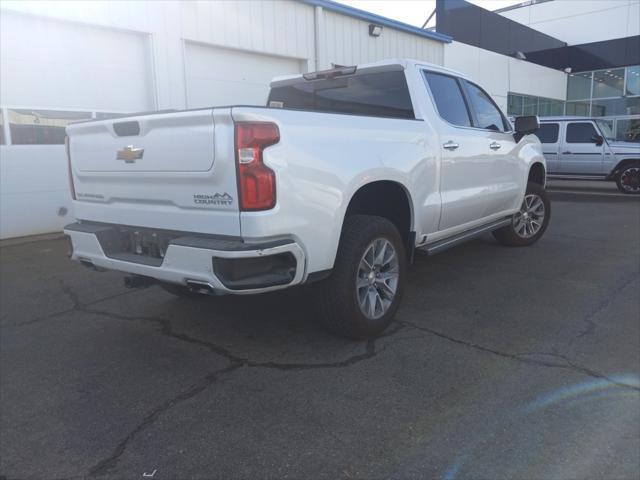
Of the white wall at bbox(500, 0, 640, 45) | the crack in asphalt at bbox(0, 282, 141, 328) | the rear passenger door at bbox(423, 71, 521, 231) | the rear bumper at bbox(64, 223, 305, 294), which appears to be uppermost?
the white wall at bbox(500, 0, 640, 45)

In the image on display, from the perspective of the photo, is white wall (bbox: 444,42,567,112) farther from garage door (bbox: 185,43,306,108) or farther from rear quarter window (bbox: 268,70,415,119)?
rear quarter window (bbox: 268,70,415,119)

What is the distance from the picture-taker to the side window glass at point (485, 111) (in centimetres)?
546

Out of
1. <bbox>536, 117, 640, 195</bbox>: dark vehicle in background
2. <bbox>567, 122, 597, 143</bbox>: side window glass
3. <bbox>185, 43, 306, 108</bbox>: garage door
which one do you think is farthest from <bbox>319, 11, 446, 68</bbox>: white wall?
<bbox>567, 122, 597, 143</bbox>: side window glass

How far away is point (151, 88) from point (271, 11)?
3.08 meters

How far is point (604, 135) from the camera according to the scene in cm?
1361

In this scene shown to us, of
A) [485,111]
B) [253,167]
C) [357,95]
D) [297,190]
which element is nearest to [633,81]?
[485,111]

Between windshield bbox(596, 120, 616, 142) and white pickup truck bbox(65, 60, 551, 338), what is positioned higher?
windshield bbox(596, 120, 616, 142)

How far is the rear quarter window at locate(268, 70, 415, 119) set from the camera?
15.2ft

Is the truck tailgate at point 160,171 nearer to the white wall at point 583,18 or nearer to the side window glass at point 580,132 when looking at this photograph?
the side window glass at point 580,132

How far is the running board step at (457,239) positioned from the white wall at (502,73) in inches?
409

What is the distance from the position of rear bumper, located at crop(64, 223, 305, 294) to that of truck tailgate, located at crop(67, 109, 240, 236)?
4.8 inches

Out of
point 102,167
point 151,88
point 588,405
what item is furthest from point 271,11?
point 588,405

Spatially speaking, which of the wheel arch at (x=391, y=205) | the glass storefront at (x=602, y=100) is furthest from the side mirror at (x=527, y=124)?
the glass storefront at (x=602, y=100)

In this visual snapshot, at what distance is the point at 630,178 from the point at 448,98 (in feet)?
34.7
